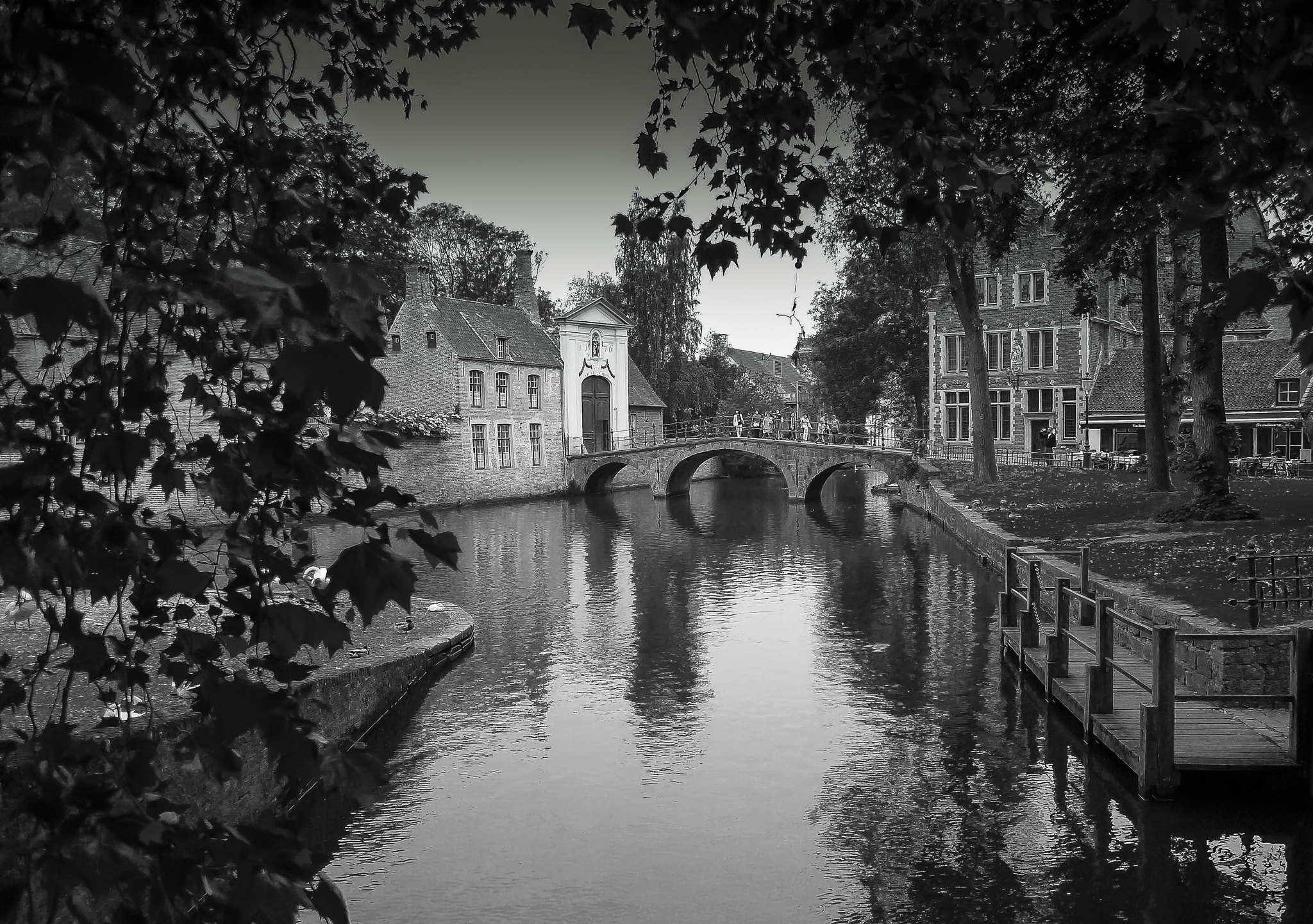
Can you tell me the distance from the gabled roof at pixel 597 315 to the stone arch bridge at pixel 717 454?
603cm

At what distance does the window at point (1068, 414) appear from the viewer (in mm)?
38094

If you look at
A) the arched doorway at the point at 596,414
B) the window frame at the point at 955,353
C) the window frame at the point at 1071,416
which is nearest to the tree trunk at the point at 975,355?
the window frame at the point at 1071,416

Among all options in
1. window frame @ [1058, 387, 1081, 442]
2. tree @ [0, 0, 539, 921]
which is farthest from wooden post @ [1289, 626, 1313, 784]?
window frame @ [1058, 387, 1081, 442]

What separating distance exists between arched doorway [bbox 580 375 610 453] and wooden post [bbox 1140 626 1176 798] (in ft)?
120

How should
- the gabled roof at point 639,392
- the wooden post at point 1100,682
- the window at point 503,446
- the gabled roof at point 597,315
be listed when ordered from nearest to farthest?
1. the wooden post at point 1100,682
2. the window at point 503,446
3. the gabled roof at point 597,315
4. the gabled roof at point 639,392

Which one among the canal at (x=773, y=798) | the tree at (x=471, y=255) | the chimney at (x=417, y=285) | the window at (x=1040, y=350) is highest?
the tree at (x=471, y=255)

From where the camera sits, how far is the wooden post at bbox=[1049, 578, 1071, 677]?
10.7 m

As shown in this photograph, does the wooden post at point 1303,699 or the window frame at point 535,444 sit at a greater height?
the window frame at point 535,444

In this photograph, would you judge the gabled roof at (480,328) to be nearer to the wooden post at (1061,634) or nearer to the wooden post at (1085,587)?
the wooden post at (1085,587)

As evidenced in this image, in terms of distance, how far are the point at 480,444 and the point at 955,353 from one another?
1944 centimetres

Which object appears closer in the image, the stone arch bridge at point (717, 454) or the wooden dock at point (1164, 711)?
the wooden dock at point (1164, 711)

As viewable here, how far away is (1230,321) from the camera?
95.0 inches

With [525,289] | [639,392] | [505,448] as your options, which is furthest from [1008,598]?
[639,392]

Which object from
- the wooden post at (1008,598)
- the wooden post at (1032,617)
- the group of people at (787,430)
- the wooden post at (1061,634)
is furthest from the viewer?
the group of people at (787,430)
